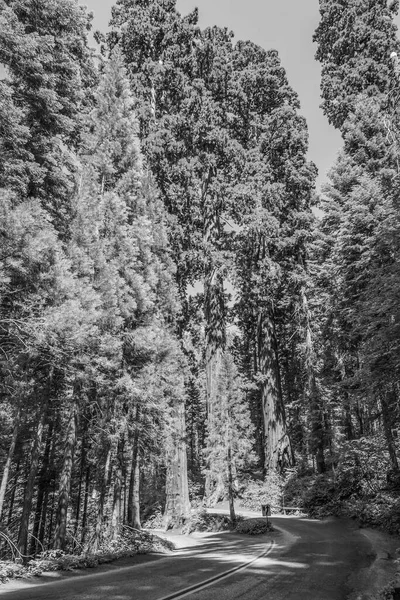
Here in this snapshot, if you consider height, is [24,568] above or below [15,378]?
below

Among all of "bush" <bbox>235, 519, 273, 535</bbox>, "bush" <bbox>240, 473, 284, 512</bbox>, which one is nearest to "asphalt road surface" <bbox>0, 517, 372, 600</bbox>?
"bush" <bbox>235, 519, 273, 535</bbox>

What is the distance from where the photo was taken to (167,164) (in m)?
21.4

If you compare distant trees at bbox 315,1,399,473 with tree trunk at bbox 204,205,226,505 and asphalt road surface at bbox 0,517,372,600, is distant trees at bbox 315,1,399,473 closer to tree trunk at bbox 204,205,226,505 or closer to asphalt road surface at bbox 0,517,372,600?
asphalt road surface at bbox 0,517,372,600

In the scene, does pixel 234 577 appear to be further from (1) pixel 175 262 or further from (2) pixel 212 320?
(1) pixel 175 262

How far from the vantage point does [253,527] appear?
50.4 ft

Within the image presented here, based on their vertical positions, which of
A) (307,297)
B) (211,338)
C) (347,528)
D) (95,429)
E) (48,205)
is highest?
(307,297)

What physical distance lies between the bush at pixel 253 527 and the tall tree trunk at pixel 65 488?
7687mm

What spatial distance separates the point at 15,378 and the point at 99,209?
20.0ft

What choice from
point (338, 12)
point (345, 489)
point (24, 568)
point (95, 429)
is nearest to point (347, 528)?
point (345, 489)

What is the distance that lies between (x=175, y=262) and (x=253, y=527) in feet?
43.5

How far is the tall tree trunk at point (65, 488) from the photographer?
34.7 ft

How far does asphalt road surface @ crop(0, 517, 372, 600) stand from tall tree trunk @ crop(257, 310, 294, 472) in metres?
11.7

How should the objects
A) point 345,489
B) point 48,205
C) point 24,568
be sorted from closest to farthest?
point 24,568, point 48,205, point 345,489

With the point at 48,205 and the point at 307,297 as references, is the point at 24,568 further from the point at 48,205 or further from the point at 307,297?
the point at 307,297
